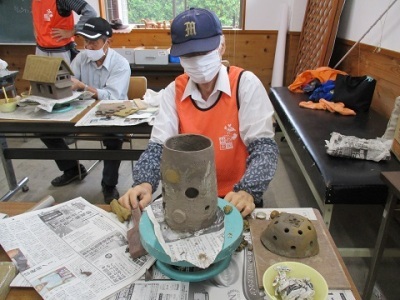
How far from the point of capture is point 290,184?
260 cm

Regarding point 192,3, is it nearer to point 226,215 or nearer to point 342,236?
point 342,236

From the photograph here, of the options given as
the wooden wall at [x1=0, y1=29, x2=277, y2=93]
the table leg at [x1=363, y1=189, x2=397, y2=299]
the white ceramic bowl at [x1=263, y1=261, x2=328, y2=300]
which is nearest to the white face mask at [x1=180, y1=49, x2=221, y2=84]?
the white ceramic bowl at [x1=263, y1=261, x2=328, y2=300]

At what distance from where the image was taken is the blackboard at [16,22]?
3744 millimetres

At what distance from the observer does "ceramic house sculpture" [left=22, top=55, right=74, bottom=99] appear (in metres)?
1.90

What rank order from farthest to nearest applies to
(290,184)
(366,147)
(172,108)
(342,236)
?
(290,184) → (342,236) → (366,147) → (172,108)

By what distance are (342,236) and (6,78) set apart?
3176 millimetres

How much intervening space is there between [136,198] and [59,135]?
4.16ft

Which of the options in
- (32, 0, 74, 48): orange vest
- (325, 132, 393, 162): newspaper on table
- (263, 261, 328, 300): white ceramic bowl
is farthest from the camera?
(32, 0, 74, 48): orange vest

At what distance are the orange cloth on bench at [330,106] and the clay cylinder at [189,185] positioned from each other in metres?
1.91

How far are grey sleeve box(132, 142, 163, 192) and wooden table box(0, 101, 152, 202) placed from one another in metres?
0.67

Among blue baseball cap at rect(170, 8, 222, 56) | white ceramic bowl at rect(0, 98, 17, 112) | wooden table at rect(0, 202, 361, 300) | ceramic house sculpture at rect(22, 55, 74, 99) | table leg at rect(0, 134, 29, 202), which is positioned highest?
blue baseball cap at rect(170, 8, 222, 56)

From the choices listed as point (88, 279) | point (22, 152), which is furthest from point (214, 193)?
point (22, 152)

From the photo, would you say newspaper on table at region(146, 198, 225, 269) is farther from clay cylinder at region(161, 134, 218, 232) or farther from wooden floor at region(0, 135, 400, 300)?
wooden floor at region(0, 135, 400, 300)

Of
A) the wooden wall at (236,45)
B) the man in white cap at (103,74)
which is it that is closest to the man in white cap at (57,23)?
the man in white cap at (103,74)
